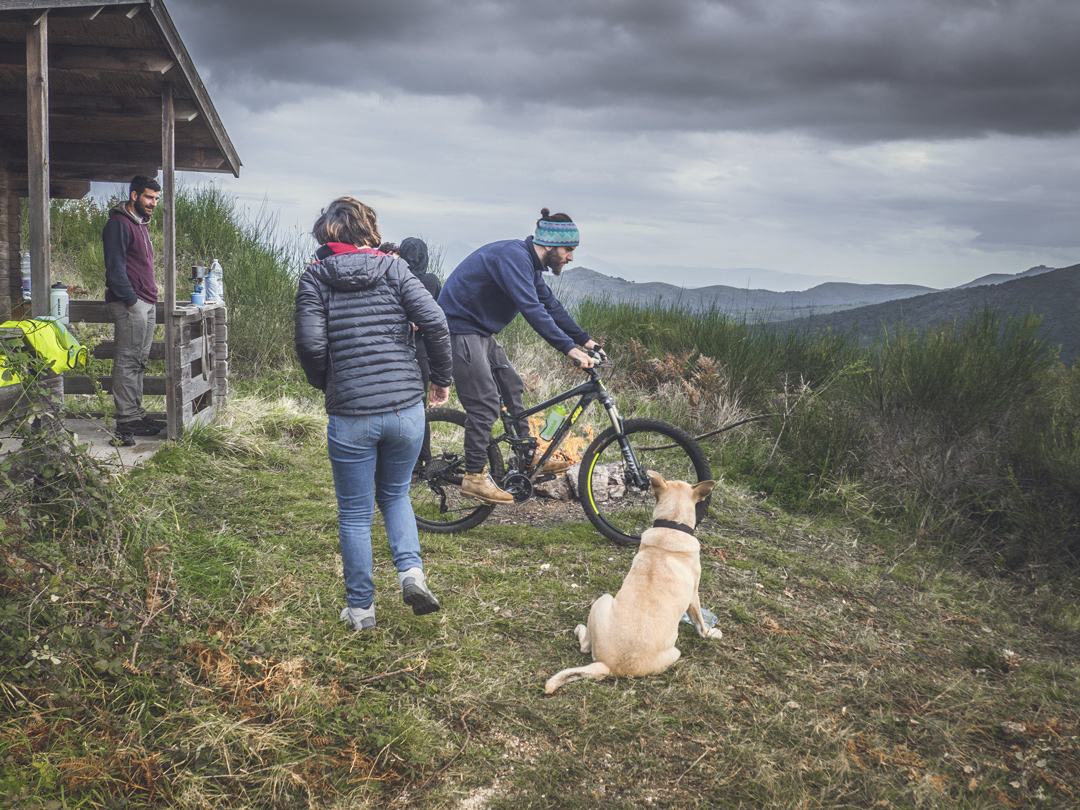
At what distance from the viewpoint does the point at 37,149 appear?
188 inches

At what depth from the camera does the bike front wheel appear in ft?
16.0

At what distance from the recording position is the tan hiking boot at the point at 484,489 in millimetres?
5070

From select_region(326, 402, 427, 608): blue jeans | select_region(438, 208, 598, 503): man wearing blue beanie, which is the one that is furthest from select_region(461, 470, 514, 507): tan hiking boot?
select_region(326, 402, 427, 608): blue jeans

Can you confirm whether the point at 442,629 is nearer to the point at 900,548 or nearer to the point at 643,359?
the point at 900,548

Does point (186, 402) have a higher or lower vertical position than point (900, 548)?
higher

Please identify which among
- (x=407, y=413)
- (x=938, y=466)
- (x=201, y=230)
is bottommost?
(x=938, y=466)

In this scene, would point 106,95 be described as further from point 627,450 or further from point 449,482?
point 627,450

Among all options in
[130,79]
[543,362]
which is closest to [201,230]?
[543,362]

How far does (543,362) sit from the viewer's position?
11.7 metres

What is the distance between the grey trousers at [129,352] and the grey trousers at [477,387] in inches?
136

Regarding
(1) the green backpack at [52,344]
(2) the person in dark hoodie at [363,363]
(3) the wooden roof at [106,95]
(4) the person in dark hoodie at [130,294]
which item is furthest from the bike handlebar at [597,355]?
(4) the person in dark hoodie at [130,294]

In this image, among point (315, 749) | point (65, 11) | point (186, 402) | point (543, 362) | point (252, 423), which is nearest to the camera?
point (315, 749)

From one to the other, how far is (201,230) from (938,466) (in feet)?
43.8

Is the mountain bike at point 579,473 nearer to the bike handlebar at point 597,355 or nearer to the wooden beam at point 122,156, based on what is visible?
the bike handlebar at point 597,355
